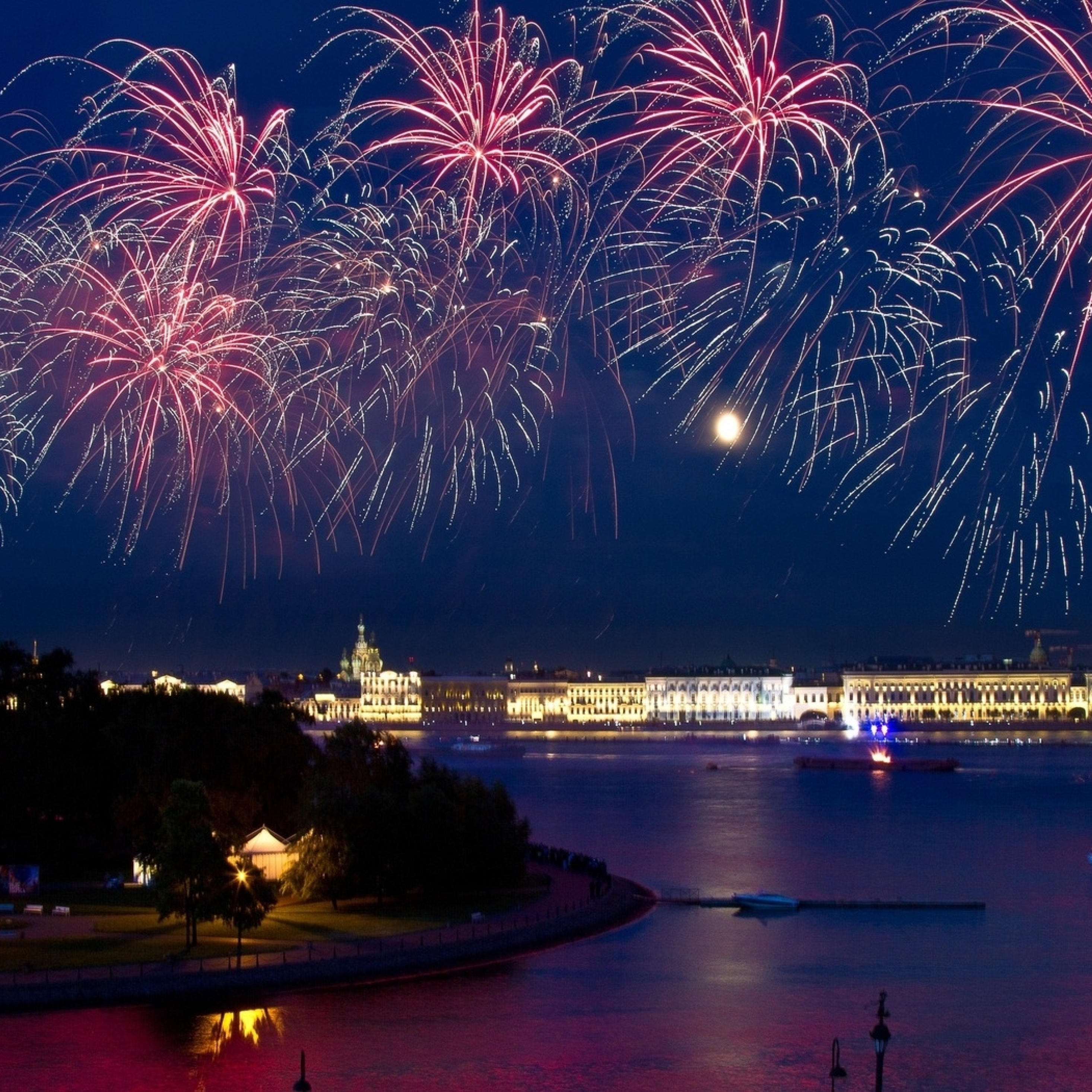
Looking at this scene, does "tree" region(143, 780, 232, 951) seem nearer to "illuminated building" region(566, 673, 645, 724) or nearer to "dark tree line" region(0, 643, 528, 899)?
"dark tree line" region(0, 643, 528, 899)

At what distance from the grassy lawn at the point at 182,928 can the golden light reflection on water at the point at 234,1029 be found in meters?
1.76

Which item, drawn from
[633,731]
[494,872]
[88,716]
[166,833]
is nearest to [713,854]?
[494,872]

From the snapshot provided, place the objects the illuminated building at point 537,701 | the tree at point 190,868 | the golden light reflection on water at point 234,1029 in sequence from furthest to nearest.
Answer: the illuminated building at point 537,701 < the tree at point 190,868 < the golden light reflection on water at point 234,1029

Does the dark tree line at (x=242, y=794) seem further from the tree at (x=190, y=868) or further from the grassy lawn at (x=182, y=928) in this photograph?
the tree at (x=190, y=868)

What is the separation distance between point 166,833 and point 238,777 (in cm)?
822

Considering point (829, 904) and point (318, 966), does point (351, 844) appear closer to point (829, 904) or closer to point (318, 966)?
point (318, 966)

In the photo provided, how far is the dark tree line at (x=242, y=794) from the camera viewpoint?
27.3 m

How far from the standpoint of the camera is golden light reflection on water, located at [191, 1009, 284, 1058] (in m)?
18.7

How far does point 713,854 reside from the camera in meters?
39.7

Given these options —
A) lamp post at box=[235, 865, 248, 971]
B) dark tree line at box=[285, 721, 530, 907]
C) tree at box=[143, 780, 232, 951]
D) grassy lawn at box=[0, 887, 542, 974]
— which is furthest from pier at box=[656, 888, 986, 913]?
tree at box=[143, 780, 232, 951]

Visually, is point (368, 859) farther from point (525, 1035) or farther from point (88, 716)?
point (88, 716)

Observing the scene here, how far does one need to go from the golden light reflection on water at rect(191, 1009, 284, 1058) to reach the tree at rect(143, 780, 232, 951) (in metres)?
2.31

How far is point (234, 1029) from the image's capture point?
1941cm

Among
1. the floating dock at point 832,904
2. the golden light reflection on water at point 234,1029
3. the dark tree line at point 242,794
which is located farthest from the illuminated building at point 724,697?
the golden light reflection on water at point 234,1029
